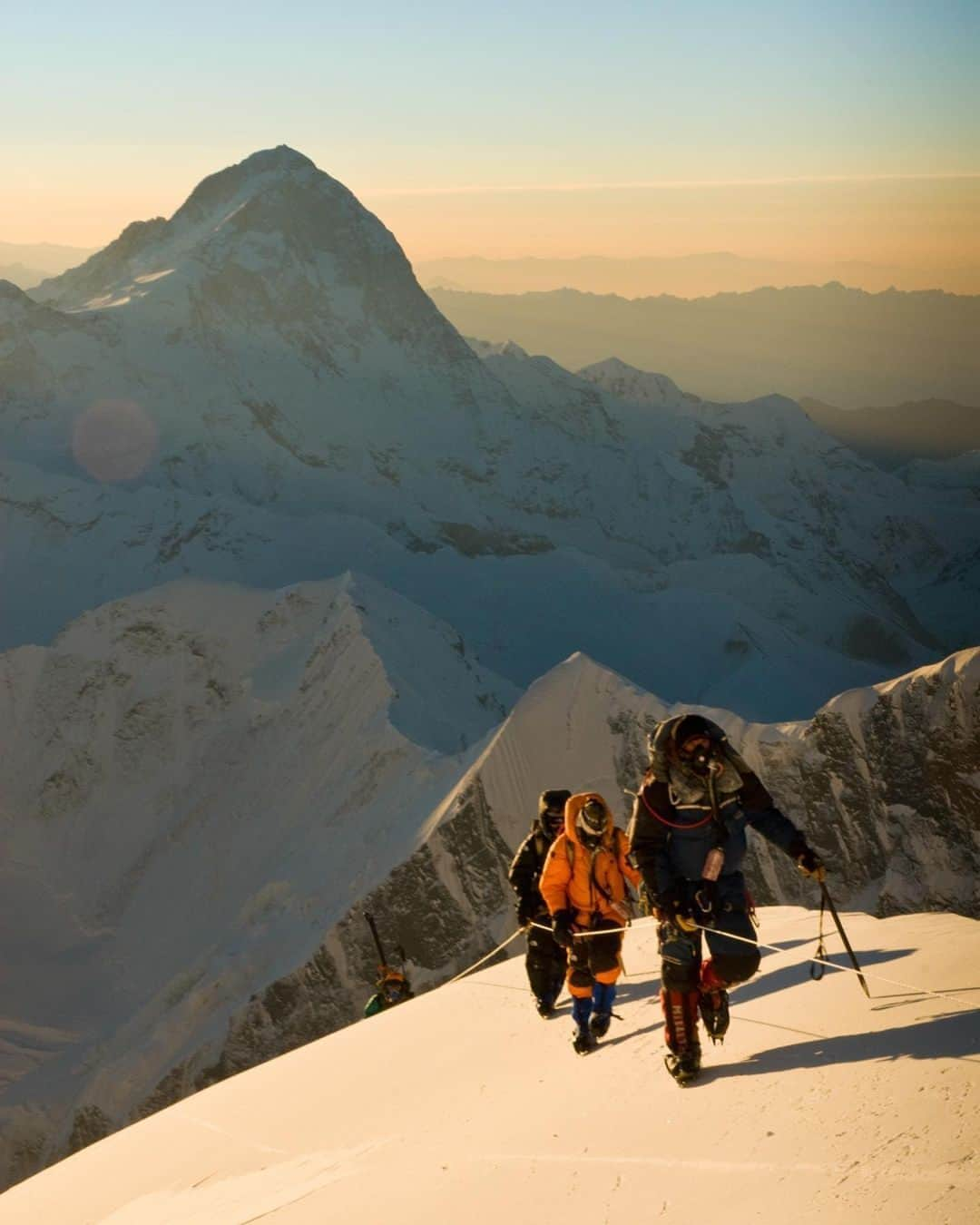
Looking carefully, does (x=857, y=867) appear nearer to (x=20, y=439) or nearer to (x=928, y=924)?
(x=928, y=924)

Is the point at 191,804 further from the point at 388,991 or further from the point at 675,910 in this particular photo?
the point at 675,910

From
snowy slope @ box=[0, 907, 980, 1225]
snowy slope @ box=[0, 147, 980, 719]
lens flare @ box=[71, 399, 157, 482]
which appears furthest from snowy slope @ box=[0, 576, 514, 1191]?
lens flare @ box=[71, 399, 157, 482]

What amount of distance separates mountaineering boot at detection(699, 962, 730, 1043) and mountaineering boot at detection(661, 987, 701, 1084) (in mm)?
139

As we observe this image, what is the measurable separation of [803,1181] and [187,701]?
197 ft

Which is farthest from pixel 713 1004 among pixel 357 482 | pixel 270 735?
pixel 357 482

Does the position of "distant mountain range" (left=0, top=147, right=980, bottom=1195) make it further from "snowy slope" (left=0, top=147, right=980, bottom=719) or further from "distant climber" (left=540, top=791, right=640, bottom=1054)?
"distant climber" (left=540, top=791, right=640, bottom=1054)

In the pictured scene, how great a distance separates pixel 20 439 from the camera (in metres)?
126

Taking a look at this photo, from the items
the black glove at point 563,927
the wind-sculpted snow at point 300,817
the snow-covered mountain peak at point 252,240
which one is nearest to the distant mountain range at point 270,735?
the wind-sculpted snow at point 300,817

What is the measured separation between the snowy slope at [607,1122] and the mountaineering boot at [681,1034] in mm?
209

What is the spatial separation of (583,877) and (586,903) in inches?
7.8

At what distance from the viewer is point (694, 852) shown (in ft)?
30.1

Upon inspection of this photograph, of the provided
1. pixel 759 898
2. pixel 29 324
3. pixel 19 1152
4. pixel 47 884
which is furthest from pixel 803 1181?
pixel 29 324

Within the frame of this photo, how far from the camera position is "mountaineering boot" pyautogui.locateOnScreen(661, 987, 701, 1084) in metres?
8.94

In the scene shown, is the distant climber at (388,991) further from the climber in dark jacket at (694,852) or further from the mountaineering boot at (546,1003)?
the climber in dark jacket at (694,852)
